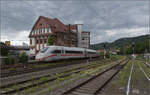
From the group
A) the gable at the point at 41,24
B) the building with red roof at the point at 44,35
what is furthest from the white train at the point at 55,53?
the gable at the point at 41,24

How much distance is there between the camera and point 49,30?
170 feet

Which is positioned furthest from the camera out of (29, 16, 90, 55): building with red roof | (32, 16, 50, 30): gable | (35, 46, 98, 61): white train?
(32, 16, 50, 30): gable

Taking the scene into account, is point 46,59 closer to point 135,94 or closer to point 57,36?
point 135,94

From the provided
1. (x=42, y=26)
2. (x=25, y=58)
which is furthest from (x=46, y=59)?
(x=42, y=26)

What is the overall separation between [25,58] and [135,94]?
24671 mm

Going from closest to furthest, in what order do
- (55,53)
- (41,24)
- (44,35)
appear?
1. (55,53)
2. (44,35)
3. (41,24)

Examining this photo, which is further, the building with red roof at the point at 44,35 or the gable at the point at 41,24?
the gable at the point at 41,24

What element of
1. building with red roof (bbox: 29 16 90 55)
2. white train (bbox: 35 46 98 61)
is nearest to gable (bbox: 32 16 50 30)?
building with red roof (bbox: 29 16 90 55)

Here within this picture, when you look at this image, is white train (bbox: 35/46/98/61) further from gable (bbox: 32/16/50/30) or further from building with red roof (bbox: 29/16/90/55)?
gable (bbox: 32/16/50/30)

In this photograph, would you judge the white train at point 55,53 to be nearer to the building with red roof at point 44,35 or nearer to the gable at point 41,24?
the building with red roof at point 44,35

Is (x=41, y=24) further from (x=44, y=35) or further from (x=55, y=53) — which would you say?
(x=55, y=53)

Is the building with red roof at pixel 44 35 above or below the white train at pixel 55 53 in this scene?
above

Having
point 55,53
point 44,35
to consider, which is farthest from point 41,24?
point 55,53

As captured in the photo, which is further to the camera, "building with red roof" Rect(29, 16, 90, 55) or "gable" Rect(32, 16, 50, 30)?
"gable" Rect(32, 16, 50, 30)
